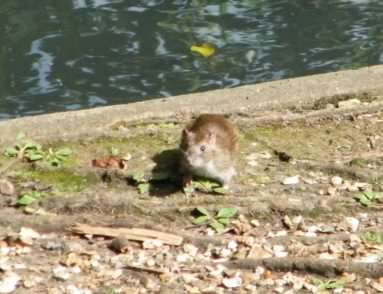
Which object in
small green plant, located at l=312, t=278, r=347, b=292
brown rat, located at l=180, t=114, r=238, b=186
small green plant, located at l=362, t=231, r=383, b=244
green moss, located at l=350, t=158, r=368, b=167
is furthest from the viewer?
green moss, located at l=350, t=158, r=368, b=167

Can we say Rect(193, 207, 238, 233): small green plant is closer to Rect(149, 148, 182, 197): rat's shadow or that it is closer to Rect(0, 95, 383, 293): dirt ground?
Rect(0, 95, 383, 293): dirt ground

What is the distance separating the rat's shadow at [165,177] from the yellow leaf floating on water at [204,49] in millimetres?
2640

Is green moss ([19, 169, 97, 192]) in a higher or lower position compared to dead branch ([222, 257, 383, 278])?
higher

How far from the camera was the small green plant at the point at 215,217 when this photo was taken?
546 cm

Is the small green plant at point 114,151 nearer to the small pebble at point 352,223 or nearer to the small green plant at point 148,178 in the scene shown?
the small green plant at point 148,178

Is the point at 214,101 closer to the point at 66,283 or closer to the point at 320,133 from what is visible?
the point at 320,133

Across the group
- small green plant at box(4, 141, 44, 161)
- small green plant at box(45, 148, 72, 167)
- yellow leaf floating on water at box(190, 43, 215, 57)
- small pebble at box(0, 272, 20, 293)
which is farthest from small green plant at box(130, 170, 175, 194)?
yellow leaf floating on water at box(190, 43, 215, 57)

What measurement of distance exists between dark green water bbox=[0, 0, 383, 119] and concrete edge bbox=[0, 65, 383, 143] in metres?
1.18

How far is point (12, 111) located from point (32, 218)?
2.54m

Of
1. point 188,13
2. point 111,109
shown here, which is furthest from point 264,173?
point 188,13

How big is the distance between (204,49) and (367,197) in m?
3.28

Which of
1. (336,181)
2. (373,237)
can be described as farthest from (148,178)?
(373,237)

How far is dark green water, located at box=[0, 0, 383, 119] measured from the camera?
8.16 metres

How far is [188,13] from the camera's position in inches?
365
